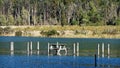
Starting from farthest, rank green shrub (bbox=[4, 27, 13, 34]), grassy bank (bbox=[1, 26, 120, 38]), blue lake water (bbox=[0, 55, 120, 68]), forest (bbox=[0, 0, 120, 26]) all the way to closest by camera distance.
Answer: forest (bbox=[0, 0, 120, 26]) < green shrub (bbox=[4, 27, 13, 34]) < grassy bank (bbox=[1, 26, 120, 38]) < blue lake water (bbox=[0, 55, 120, 68])

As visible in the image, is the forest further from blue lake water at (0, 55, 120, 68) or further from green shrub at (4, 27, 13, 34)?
blue lake water at (0, 55, 120, 68)

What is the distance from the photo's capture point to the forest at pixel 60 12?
521 ft

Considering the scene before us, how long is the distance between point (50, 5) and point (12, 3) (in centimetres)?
1689

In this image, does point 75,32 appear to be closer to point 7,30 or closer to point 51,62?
point 7,30

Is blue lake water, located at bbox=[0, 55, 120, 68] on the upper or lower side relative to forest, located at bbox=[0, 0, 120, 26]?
lower

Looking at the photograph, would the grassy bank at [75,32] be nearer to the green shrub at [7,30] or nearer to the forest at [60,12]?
the green shrub at [7,30]

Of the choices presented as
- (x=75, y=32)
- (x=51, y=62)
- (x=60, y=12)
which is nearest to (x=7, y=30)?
(x=75, y=32)

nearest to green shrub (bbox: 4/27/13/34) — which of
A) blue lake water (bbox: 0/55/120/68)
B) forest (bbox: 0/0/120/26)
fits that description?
forest (bbox: 0/0/120/26)

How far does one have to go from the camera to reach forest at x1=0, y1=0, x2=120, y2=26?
158875 mm

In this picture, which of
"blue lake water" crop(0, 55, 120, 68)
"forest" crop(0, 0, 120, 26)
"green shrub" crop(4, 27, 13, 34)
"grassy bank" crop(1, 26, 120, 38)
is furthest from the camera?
"forest" crop(0, 0, 120, 26)

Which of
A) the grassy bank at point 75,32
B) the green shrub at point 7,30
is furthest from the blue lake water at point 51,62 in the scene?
the green shrub at point 7,30

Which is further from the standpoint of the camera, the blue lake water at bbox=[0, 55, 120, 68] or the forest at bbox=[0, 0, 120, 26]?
the forest at bbox=[0, 0, 120, 26]

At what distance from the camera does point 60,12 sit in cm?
17475

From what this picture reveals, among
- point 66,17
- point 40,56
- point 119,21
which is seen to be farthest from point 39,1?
point 40,56
